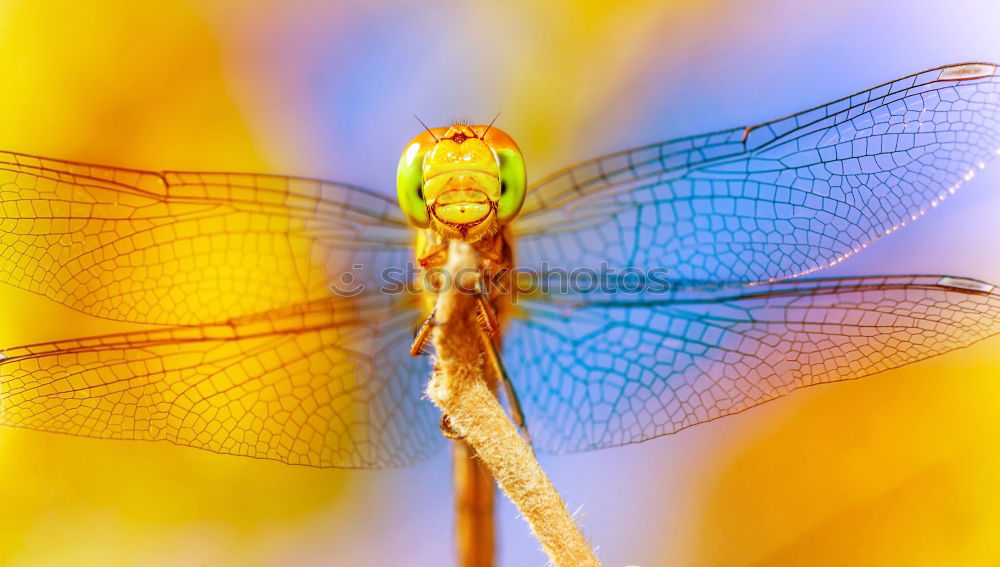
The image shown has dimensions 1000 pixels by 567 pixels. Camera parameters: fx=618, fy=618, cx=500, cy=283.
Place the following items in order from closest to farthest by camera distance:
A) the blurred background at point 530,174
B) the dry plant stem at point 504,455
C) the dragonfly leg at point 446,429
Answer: the dry plant stem at point 504,455, the dragonfly leg at point 446,429, the blurred background at point 530,174

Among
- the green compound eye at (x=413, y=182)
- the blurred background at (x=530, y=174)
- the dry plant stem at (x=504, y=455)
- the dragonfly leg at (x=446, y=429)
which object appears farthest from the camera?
the blurred background at (x=530, y=174)

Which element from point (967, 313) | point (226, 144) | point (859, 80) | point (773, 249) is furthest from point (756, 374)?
point (226, 144)

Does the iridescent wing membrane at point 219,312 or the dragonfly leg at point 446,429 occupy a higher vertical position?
the iridescent wing membrane at point 219,312

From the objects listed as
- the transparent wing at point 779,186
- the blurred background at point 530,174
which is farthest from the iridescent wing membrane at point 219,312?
the transparent wing at point 779,186

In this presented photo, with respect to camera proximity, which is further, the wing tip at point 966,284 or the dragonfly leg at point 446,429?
the wing tip at point 966,284

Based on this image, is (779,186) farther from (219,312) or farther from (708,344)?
(219,312)

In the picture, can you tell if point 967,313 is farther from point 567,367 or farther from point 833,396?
point 567,367

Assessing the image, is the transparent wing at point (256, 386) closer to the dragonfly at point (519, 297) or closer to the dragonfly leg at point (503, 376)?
the dragonfly at point (519, 297)
